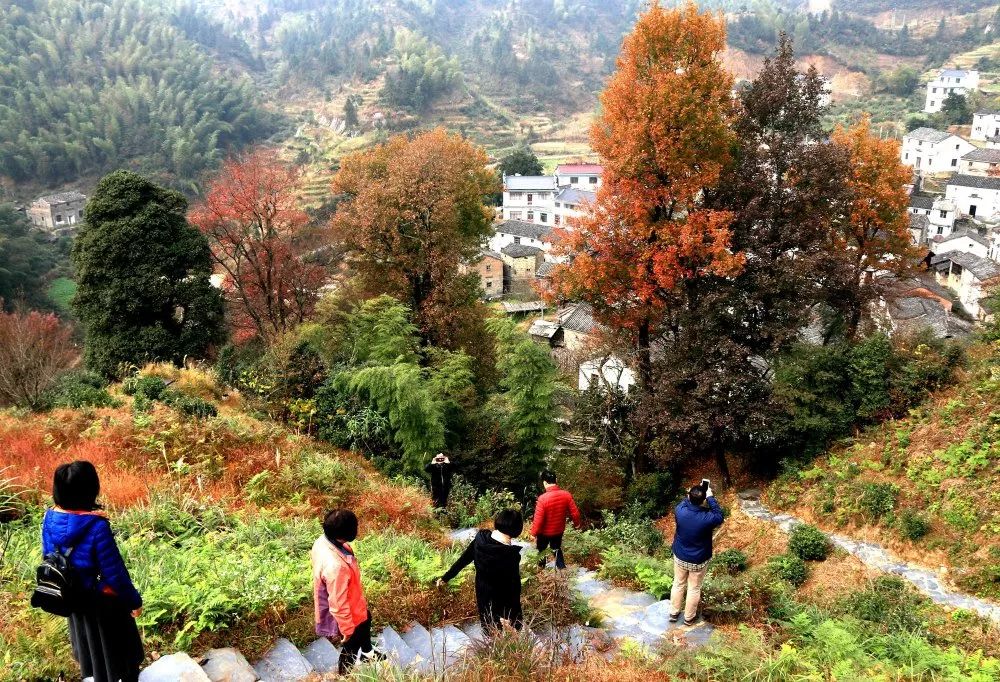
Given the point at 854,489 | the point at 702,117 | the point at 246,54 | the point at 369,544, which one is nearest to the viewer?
the point at 369,544

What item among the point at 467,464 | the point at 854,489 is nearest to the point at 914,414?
the point at 854,489

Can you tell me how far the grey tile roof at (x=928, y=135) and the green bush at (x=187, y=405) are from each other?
7100cm

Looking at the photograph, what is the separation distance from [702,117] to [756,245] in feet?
7.80

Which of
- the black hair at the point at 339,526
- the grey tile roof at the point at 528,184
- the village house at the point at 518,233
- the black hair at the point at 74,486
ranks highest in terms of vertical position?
the black hair at the point at 74,486

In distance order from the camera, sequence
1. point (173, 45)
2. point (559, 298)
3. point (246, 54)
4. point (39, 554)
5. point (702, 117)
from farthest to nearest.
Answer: point (246, 54) < point (173, 45) < point (559, 298) < point (702, 117) < point (39, 554)

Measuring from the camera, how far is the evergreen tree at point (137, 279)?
55.6 feet

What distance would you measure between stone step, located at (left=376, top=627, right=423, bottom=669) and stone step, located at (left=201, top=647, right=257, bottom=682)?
2.88ft

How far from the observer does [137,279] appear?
1694 centimetres

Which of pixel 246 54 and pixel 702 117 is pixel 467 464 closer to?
pixel 702 117

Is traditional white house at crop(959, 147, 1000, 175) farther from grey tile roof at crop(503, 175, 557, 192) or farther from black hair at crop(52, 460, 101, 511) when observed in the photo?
black hair at crop(52, 460, 101, 511)

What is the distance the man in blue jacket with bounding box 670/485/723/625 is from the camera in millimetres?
5867

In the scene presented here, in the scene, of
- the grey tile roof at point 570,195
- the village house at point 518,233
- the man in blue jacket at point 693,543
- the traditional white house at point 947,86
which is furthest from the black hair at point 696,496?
the traditional white house at point 947,86

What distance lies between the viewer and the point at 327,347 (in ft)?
44.7

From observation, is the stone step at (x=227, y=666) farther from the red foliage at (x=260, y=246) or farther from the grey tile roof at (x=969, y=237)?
the grey tile roof at (x=969, y=237)
